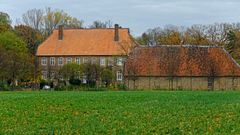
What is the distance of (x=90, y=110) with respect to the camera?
24.3m

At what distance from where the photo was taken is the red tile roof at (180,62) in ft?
245

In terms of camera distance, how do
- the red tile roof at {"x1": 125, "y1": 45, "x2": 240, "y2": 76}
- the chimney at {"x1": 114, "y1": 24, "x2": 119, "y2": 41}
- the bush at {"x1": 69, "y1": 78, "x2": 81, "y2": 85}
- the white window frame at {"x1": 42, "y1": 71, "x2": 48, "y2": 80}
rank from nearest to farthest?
the red tile roof at {"x1": 125, "y1": 45, "x2": 240, "y2": 76}
the bush at {"x1": 69, "y1": 78, "x2": 81, "y2": 85}
the white window frame at {"x1": 42, "y1": 71, "x2": 48, "y2": 80}
the chimney at {"x1": 114, "y1": 24, "x2": 119, "y2": 41}

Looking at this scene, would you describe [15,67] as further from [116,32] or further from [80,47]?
[116,32]

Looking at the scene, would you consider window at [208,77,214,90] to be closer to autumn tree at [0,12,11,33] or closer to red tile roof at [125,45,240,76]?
red tile roof at [125,45,240,76]

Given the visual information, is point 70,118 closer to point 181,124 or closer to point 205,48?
point 181,124

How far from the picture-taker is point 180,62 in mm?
76438

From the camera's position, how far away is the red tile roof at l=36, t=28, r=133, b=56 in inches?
3777

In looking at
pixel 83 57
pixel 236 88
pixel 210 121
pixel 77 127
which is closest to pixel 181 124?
pixel 210 121

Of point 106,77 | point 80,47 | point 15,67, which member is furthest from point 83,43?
point 15,67

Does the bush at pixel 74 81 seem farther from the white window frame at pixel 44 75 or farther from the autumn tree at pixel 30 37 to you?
the autumn tree at pixel 30 37

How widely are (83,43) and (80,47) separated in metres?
1.05

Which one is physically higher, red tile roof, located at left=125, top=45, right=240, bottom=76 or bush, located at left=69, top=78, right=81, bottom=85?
red tile roof, located at left=125, top=45, right=240, bottom=76

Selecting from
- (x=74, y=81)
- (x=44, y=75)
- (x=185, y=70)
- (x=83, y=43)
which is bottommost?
(x=74, y=81)

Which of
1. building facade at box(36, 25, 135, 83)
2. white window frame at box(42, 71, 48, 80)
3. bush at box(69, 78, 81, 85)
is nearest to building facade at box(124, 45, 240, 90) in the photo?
bush at box(69, 78, 81, 85)
